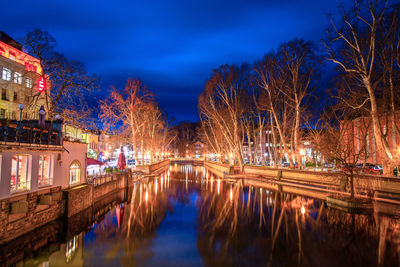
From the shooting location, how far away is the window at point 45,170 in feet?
47.6

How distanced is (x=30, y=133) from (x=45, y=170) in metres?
2.82

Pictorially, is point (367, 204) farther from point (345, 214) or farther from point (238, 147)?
point (238, 147)

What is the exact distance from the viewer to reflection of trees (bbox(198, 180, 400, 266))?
9.94m

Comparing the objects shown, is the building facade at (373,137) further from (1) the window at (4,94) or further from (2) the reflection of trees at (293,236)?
(1) the window at (4,94)

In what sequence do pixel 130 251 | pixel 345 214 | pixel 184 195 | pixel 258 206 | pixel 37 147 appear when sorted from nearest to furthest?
1. pixel 130 251
2. pixel 37 147
3. pixel 345 214
4. pixel 258 206
5. pixel 184 195

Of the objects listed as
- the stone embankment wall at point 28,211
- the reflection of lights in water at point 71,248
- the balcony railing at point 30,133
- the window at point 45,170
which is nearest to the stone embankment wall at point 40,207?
the stone embankment wall at point 28,211

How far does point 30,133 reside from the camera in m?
13.2

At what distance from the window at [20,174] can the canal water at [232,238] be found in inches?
135

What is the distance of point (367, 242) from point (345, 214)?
4898 millimetres

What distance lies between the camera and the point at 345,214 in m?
16.0

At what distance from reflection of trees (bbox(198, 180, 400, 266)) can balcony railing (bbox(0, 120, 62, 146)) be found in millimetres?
10157

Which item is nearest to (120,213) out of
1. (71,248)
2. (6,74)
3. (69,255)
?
(71,248)

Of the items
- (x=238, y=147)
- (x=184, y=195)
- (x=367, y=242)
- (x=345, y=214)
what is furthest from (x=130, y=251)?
(x=238, y=147)

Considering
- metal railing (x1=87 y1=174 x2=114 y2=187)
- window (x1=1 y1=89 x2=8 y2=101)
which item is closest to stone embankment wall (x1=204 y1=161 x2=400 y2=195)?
metal railing (x1=87 y1=174 x2=114 y2=187)
